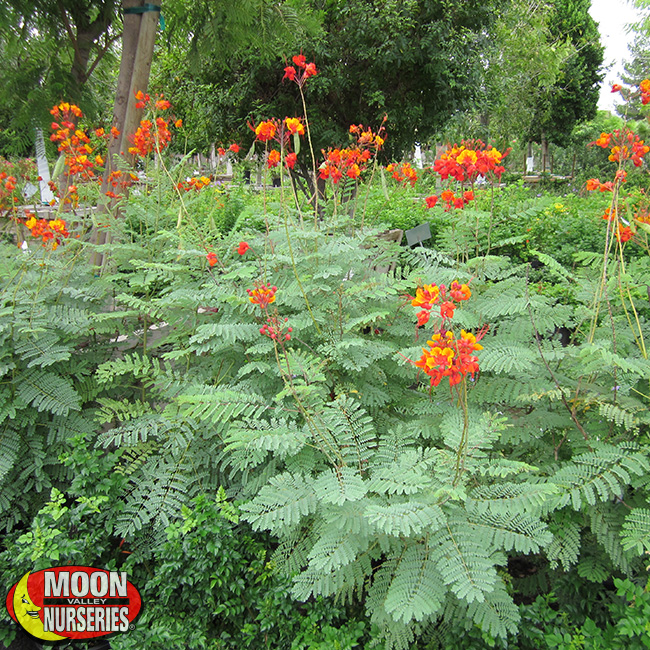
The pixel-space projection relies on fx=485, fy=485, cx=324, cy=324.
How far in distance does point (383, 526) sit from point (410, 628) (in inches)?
16.1

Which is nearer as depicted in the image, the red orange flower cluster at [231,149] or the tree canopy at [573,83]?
the red orange flower cluster at [231,149]

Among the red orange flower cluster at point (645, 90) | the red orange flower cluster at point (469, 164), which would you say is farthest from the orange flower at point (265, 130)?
the red orange flower cluster at point (645, 90)

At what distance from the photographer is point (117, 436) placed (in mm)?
1777

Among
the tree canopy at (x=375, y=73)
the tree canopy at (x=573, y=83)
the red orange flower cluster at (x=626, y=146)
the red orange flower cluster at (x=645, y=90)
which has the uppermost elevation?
the tree canopy at (x=573, y=83)

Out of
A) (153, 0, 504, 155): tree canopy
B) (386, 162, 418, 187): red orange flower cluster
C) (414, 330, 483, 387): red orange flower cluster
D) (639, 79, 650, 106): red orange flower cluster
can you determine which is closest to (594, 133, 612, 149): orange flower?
(639, 79, 650, 106): red orange flower cluster

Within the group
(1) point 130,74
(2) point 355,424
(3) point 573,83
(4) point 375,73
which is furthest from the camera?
(3) point 573,83

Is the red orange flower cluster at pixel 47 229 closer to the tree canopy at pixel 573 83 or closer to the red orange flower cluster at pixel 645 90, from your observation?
the red orange flower cluster at pixel 645 90

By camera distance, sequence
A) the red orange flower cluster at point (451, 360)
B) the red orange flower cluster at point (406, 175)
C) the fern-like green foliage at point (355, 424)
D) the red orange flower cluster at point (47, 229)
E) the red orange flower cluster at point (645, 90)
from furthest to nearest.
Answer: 1. the red orange flower cluster at point (406, 175)
2. the red orange flower cluster at point (47, 229)
3. the red orange flower cluster at point (645, 90)
4. the fern-like green foliage at point (355, 424)
5. the red orange flower cluster at point (451, 360)

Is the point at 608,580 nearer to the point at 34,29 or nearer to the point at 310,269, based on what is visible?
the point at 310,269

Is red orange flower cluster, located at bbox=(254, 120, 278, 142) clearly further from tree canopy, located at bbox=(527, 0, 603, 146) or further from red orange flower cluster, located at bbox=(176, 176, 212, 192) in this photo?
tree canopy, located at bbox=(527, 0, 603, 146)

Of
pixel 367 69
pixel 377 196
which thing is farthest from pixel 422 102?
pixel 377 196

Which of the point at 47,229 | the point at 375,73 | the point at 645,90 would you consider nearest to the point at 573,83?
the point at 375,73

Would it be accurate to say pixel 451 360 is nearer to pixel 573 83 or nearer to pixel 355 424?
pixel 355 424

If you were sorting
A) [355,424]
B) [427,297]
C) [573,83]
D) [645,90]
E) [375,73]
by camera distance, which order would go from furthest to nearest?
[573,83]
[375,73]
[645,90]
[355,424]
[427,297]
